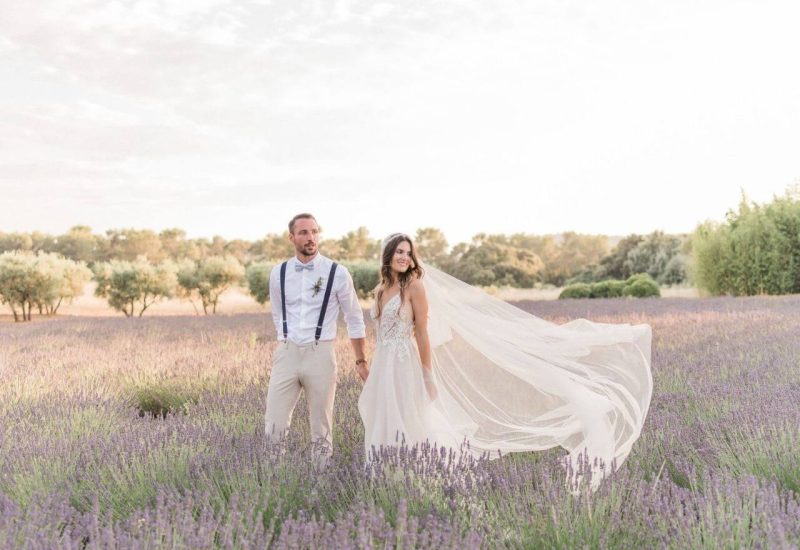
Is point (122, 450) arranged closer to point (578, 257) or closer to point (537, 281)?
point (537, 281)

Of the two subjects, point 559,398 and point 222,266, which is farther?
point 222,266

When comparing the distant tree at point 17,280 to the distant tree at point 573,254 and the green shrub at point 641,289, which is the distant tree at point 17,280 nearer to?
the green shrub at point 641,289

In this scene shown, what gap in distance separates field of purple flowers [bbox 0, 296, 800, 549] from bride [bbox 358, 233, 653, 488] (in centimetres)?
20

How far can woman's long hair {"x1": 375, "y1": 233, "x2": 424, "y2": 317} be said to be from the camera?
3.33 m

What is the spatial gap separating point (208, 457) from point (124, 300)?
21.2 meters

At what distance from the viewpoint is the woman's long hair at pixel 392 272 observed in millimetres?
3332

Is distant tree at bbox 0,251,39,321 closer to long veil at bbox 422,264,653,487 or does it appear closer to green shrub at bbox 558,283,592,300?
green shrub at bbox 558,283,592,300

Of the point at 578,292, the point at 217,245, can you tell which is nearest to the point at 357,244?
the point at 217,245

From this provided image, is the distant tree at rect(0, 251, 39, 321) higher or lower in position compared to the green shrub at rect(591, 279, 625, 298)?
higher

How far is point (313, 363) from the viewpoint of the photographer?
11.2 feet

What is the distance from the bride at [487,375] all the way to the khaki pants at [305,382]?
21 centimetres

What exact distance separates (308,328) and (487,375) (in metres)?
1.19

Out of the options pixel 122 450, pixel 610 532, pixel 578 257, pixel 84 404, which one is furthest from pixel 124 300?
pixel 578 257

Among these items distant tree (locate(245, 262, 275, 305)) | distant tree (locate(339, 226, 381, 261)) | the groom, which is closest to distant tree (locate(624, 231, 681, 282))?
distant tree (locate(339, 226, 381, 261))
